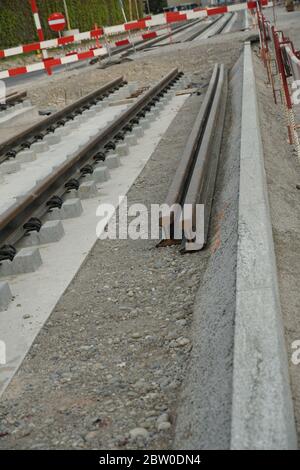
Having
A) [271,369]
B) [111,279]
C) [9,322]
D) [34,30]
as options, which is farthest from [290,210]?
[34,30]

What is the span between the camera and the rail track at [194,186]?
18.1 ft

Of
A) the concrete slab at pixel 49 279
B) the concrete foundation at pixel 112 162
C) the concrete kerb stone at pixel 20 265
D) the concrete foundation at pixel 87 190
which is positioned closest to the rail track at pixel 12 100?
the concrete foundation at pixel 112 162

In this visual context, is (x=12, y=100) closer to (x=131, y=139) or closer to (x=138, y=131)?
(x=138, y=131)

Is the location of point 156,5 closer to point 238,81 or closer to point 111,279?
point 238,81

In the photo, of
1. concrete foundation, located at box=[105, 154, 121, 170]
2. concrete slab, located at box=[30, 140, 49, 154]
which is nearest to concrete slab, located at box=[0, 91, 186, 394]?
concrete foundation, located at box=[105, 154, 121, 170]

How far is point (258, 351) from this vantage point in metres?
3.08

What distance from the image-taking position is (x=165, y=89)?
16.0m

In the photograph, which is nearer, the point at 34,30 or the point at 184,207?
the point at 184,207

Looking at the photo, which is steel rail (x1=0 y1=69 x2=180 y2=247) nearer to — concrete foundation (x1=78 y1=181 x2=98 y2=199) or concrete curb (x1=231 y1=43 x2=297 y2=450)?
concrete foundation (x1=78 y1=181 x2=98 y2=199)

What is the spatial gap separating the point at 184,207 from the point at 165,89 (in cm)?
1055

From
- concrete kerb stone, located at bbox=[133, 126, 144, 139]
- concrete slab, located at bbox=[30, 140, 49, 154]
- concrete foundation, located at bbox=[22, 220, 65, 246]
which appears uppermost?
concrete foundation, located at bbox=[22, 220, 65, 246]

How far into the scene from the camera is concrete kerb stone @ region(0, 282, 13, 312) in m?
4.82
